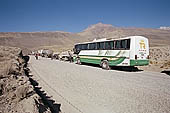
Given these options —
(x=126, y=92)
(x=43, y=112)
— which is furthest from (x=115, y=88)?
(x=43, y=112)

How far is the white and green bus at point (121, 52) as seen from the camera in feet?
38.3

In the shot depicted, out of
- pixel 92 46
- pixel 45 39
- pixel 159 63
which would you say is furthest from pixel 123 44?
pixel 45 39

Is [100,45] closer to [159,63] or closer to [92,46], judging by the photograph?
[92,46]

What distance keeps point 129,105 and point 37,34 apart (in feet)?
538

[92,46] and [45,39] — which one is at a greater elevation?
[45,39]

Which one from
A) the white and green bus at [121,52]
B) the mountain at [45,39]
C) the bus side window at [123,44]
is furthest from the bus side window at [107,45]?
the mountain at [45,39]

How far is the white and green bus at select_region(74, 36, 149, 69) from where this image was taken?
11672 mm

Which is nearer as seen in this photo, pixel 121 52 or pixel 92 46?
pixel 121 52

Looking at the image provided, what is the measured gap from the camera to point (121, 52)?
12.4 metres

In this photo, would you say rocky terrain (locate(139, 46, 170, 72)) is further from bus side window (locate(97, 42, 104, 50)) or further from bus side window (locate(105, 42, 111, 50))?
bus side window (locate(97, 42, 104, 50))

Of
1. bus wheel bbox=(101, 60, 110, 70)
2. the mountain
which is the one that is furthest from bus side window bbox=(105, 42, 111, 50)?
the mountain

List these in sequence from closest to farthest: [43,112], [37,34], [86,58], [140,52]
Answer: [43,112] < [140,52] < [86,58] < [37,34]

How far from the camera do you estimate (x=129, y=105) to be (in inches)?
197

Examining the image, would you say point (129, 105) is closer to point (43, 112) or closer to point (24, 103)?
point (43, 112)
